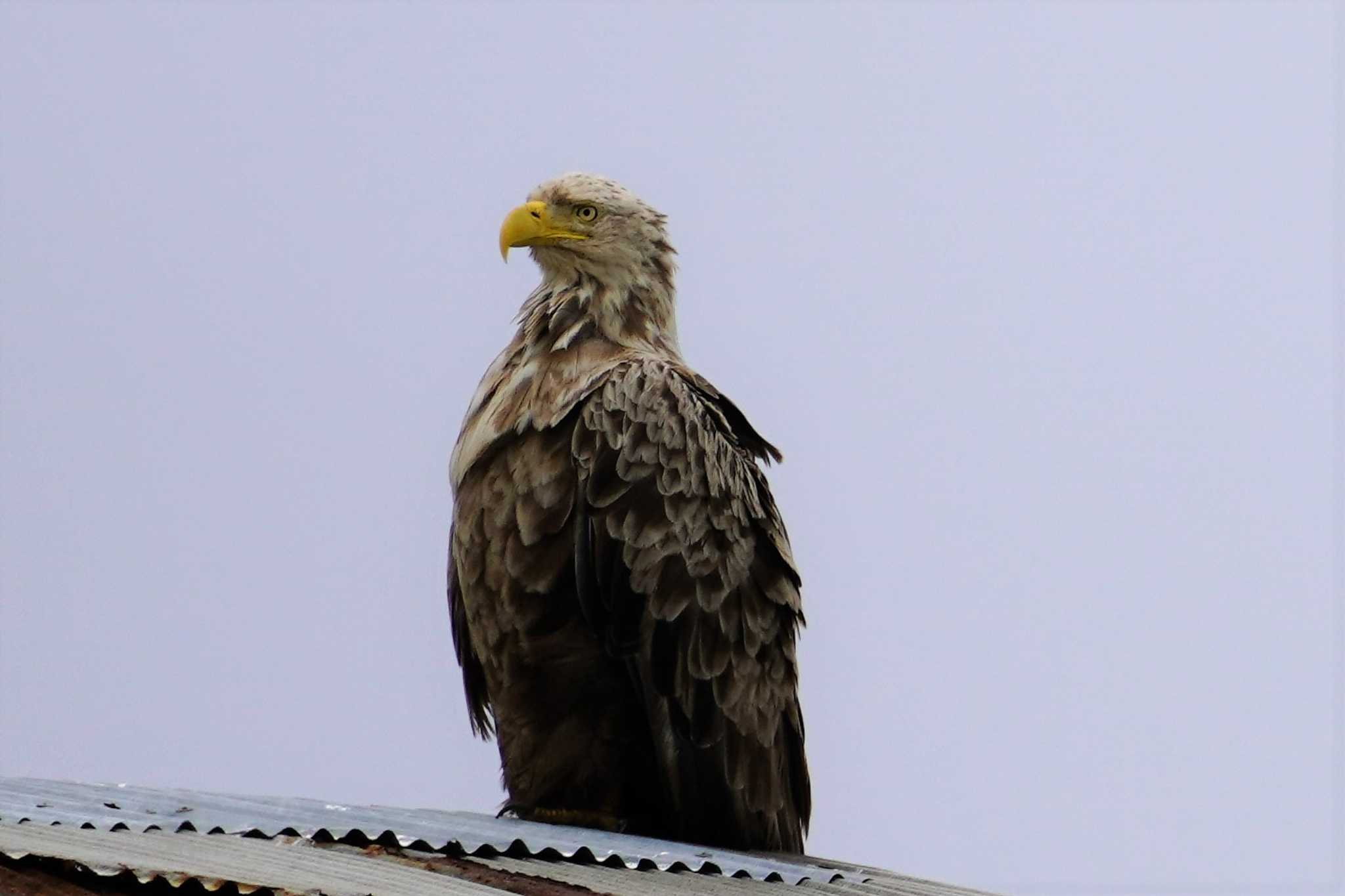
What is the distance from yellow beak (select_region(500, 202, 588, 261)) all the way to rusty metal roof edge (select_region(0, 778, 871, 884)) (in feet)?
7.02

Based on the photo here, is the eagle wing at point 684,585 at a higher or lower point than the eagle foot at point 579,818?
higher

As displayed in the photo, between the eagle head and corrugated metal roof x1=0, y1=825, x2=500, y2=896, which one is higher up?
the eagle head

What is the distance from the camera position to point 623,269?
6.73 meters

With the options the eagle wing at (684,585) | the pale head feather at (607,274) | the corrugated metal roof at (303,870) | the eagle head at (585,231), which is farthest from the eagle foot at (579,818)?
the eagle head at (585,231)

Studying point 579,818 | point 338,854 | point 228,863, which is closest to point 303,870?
point 228,863

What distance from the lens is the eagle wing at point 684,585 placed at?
6.00 meters

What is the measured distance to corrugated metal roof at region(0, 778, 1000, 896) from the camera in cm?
357

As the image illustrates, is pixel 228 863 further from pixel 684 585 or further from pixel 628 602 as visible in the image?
pixel 684 585

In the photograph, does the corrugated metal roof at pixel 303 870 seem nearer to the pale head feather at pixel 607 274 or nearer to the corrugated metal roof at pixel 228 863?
the corrugated metal roof at pixel 228 863

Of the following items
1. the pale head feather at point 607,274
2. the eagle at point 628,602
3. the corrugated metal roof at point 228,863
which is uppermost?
the pale head feather at point 607,274

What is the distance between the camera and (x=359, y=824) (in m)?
4.64

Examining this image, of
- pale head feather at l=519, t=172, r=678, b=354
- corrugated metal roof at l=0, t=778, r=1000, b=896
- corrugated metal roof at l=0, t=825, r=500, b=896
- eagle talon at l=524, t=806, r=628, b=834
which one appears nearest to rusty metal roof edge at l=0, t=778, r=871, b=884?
corrugated metal roof at l=0, t=778, r=1000, b=896

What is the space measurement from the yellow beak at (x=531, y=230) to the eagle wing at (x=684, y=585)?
2.45 ft

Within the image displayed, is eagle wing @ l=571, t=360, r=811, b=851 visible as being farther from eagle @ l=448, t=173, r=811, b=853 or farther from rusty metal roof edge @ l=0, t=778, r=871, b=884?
rusty metal roof edge @ l=0, t=778, r=871, b=884
